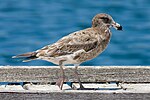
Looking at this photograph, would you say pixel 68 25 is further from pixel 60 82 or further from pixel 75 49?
pixel 60 82

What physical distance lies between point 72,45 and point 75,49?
1.8 inches

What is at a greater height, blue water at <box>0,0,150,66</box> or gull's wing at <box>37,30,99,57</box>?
blue water at <box>0,0,150,66</box>

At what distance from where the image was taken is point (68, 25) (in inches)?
868

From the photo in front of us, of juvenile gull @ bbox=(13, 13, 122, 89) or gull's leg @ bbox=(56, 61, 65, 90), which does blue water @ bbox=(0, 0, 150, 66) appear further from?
gull's leg @ bbox=(56, 61, 65, 90)

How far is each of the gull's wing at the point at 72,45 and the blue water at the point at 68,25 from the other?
8260 mm

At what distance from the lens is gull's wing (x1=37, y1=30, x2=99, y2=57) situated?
8203mm

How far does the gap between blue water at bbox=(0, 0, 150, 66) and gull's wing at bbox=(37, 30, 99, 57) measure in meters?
8.26

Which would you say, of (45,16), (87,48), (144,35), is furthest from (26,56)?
(45,16)

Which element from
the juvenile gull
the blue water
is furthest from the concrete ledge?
the blue water

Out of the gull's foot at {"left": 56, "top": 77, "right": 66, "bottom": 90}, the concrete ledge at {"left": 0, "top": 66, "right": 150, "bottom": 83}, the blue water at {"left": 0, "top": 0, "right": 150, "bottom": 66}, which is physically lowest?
the gull's foot at {"left": 56, "top": 77, "right": 66, "bottom": 90}

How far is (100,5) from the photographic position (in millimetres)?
25109

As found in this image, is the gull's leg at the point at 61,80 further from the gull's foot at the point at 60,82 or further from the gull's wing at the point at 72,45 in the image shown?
the gull's wing at the point at 72,45

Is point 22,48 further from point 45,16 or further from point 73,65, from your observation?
point 73,65

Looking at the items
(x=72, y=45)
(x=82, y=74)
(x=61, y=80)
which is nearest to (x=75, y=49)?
(x=72, y=45)
